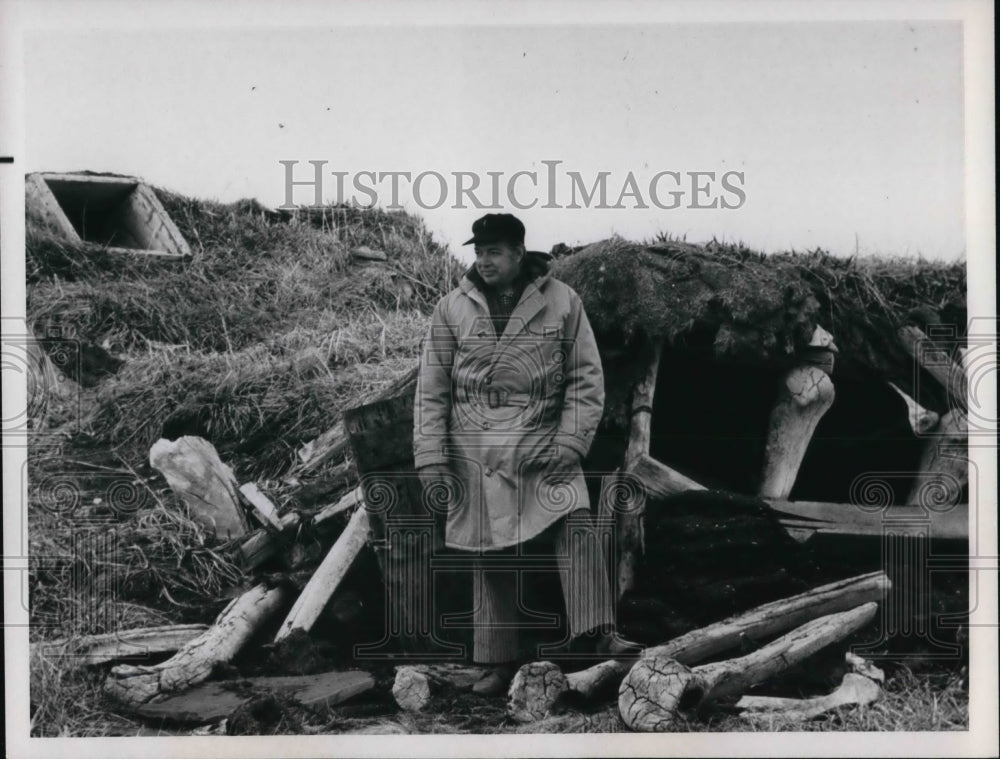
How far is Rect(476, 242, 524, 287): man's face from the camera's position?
6633 millimetres

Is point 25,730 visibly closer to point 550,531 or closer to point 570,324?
point 550,531

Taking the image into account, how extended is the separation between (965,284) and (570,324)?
236 centimetres

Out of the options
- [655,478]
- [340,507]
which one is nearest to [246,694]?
[340,507]

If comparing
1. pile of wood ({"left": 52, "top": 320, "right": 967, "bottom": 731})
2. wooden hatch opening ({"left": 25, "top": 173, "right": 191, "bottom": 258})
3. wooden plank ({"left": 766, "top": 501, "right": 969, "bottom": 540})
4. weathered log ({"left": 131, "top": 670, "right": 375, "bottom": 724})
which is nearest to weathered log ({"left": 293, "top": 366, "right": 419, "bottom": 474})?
pile of wood ({"left": 52, "top": 320, "right": 967, "bottom": 731})

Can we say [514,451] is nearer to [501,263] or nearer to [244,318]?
[501,263]

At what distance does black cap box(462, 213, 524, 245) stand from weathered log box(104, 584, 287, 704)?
2352 mm

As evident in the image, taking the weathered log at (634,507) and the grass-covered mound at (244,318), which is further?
the grass-covered mound at (244,318)

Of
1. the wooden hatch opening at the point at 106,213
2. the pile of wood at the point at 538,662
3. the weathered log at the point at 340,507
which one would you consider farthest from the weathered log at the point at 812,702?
the wooden hatch opening at the point at 106,213

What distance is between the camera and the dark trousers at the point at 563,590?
649cm

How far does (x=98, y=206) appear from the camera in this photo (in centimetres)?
705

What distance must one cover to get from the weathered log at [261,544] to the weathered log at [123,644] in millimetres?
438

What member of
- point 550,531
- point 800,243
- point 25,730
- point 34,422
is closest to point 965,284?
point 800,243

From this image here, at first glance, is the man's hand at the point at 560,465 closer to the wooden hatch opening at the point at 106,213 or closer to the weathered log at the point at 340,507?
the weathered log at the point at 340,507

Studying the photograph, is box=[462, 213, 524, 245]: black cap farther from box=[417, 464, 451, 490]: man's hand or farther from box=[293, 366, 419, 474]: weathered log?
box=[417, 464, 451, 490]: man's hand
